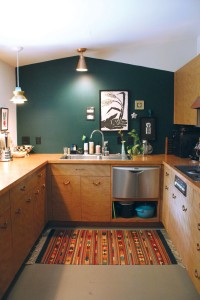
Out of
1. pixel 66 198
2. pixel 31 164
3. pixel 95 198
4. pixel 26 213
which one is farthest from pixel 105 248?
pixel 31 164

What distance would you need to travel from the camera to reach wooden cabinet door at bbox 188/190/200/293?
1.92 meters

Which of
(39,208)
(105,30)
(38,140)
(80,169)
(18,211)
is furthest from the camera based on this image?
(38,140)

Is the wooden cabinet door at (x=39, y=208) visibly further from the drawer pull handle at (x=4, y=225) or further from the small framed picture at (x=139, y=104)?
the small framed picture at (x=139, y=104)

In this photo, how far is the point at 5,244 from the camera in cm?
192

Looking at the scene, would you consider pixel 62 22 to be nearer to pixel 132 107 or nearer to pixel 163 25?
pixel 163 25

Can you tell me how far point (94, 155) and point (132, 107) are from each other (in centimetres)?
88

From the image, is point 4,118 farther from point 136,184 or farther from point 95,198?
point 136,184

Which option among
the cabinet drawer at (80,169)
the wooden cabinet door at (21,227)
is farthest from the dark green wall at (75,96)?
the wooden cabinet door at (21,227)

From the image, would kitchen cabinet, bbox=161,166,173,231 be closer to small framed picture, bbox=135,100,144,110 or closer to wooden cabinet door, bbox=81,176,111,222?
wooden cabinet door, bbox=81,176,111,222

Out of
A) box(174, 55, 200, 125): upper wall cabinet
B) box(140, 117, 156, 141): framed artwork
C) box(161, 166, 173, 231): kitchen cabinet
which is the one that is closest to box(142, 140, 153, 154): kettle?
box(140, 117, 156, 141): framed artwork

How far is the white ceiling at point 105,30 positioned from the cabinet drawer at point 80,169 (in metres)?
1.46

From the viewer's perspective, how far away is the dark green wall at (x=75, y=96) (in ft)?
12.3

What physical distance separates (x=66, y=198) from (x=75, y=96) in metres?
1.47

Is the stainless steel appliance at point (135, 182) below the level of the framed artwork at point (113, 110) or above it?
below
